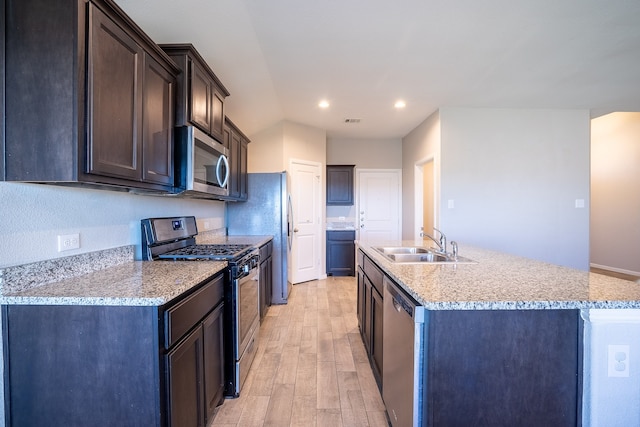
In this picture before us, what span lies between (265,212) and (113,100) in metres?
2.36

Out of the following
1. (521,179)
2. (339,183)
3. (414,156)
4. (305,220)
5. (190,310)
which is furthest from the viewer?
(339,183)

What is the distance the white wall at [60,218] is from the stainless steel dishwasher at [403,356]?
1.63 meters

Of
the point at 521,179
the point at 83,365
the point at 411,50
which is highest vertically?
the point at 411,50

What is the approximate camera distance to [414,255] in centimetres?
218

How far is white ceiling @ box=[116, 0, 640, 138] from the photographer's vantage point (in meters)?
1.91

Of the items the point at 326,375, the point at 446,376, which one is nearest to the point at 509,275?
the point at 446,376

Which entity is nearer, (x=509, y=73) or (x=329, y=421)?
(x=329, y=421)

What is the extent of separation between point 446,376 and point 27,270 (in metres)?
1.75

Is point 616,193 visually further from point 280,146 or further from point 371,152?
point 280,146

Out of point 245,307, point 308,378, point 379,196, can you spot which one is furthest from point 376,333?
point 379,196

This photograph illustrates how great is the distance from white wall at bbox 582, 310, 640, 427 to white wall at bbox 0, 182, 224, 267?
7.43ft

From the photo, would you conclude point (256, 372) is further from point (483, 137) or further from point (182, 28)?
point (483, 137)

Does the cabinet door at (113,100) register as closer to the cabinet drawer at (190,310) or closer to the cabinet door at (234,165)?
the cabinet drawer at (190,310)

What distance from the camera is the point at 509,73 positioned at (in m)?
2.84
